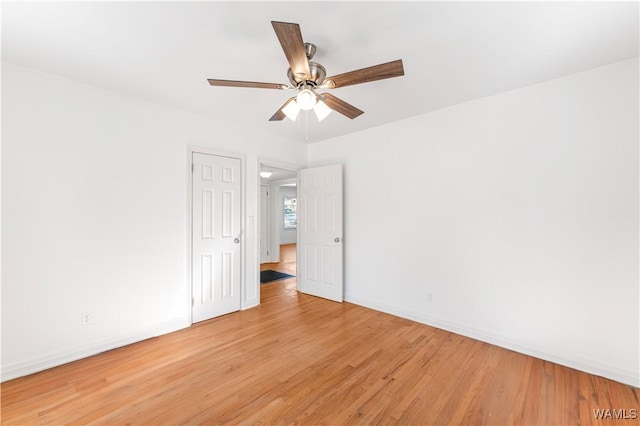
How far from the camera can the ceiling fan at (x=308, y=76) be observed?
144 centimetres

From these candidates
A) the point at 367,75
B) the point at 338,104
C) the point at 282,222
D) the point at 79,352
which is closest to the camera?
the point at 367,75

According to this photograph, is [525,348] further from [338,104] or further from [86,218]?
[86,218]

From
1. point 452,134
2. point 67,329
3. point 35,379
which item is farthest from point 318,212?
point 35,379

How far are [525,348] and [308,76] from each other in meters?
3.09

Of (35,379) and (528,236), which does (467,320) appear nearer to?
(528,236)

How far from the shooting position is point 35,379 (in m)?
2.12

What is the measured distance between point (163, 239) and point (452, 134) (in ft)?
11.4

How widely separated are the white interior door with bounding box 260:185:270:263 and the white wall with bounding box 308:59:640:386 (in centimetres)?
414

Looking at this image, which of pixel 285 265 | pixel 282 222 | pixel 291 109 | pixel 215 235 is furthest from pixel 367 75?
pixel 282 222

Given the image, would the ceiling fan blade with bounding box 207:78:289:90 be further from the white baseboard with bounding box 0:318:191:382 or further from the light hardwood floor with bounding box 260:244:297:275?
the light hardwood floor with bounding box 260:244:297:275

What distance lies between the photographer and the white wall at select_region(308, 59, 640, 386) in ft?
7.06

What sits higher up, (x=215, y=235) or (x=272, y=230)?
(x=215, y=235)

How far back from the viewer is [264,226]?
23.7 ft

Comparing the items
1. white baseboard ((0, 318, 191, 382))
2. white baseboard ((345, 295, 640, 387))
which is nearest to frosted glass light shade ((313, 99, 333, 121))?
white baseboard ((345, 295, 640, 387))
